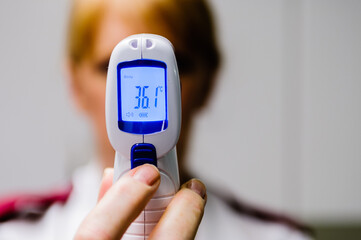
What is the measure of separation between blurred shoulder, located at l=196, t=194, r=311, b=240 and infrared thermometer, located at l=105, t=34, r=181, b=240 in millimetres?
604

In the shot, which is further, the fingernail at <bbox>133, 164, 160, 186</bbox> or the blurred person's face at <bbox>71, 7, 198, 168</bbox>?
the blurred person's face at <bbox>71, 7, 198, 168</bbox>

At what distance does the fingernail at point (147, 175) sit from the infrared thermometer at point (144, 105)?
1.1 inches

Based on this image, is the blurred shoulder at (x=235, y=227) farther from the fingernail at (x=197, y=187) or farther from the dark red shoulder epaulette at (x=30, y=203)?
the fingernail at (x=197, y=187)

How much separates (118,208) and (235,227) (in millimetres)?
750

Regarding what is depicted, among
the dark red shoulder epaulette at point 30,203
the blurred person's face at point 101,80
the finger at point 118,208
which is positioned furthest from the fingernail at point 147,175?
the dark red shoulder epaulette at point 30,203

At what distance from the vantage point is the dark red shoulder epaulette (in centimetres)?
91

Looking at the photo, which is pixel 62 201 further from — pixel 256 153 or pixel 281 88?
pixel 281 88

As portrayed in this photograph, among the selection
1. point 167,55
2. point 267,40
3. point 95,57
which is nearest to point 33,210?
point 95,57

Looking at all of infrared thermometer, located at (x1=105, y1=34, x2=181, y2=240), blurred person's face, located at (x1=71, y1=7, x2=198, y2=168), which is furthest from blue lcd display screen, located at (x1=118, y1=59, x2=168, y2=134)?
blurred person's face, located at (x1=71, y1=7, x2=198, y2=168)

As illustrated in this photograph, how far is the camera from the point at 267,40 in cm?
97

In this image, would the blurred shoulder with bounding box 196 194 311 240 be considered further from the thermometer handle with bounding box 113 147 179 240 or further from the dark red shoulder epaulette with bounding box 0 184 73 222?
the thermometer handle with bounding box 113 147 179 240

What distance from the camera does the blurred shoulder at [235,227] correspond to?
2.88 ft

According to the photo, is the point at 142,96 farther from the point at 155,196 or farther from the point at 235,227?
the point at 235,227

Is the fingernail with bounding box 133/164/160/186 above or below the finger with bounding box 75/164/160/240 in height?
above
